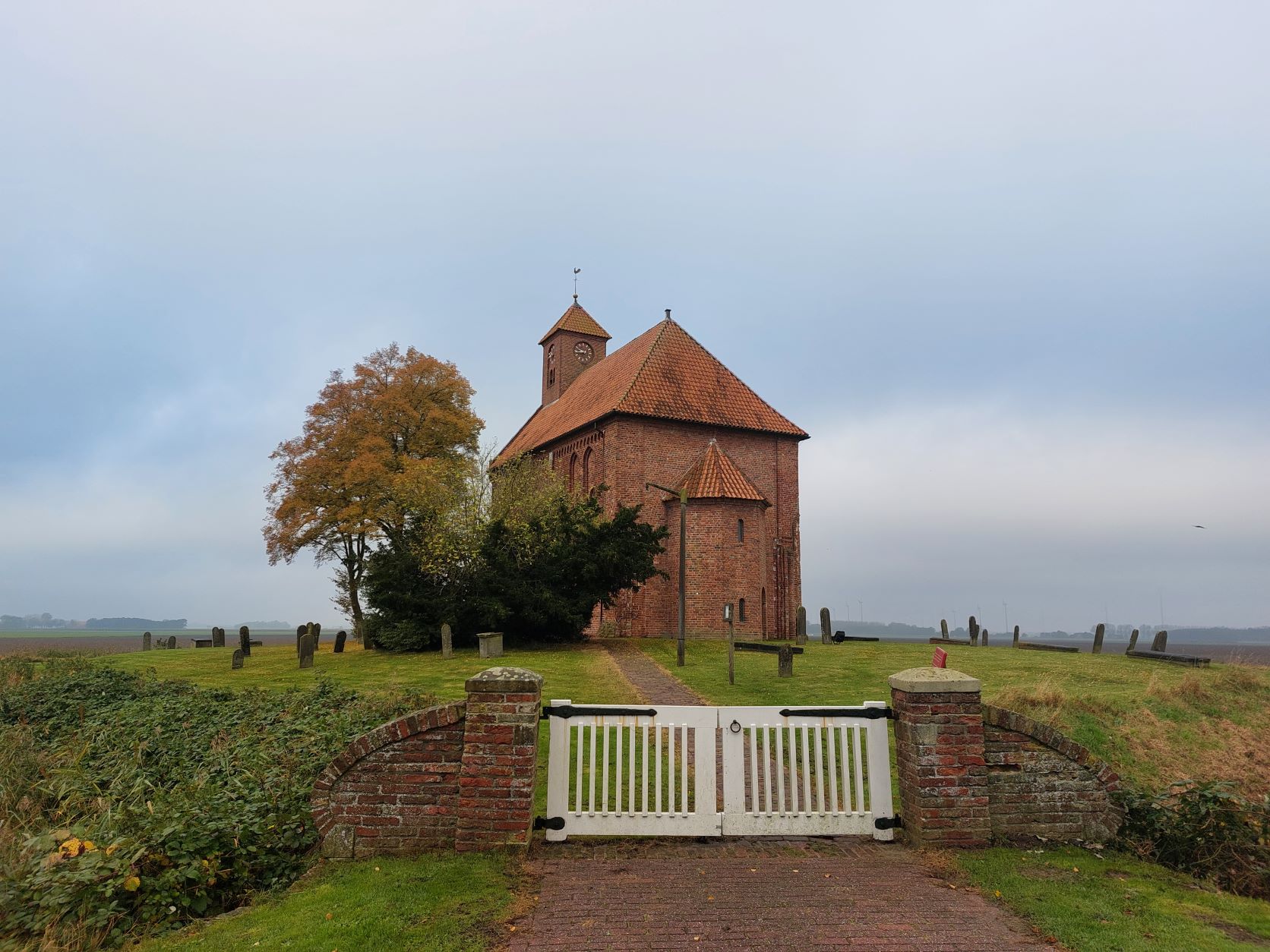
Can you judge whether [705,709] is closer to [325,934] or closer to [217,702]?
[325,934]

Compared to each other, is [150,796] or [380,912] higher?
[380,912]

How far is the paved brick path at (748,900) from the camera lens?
472 centimetres

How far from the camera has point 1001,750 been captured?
655 cm

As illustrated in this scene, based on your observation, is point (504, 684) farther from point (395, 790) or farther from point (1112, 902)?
point (1112, 902)

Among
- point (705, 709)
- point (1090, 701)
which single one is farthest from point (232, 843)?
point (1090, 701)

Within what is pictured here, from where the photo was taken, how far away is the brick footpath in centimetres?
472

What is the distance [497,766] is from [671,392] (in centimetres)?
2590

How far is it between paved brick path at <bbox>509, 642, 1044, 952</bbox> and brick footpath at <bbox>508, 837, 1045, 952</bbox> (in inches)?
0.4

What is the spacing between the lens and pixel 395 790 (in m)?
6.22

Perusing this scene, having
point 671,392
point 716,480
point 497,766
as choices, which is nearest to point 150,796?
point 497,766

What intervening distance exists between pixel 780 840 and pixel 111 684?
1612 centimetres

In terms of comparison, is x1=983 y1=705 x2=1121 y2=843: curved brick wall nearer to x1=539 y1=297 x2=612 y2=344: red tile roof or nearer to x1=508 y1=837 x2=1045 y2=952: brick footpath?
x1=508 y1=837 x2=1045 y2=952: brick footpath

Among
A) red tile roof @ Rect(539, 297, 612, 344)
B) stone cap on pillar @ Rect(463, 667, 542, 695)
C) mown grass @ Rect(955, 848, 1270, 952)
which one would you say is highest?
red tile roof @ Rect(539, 297, 612, 344)

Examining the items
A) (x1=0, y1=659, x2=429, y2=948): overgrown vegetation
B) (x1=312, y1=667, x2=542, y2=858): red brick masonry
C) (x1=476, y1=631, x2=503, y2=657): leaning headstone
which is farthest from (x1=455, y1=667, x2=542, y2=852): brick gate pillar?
(x1=476, y1=631, x2=503, y2=657): leaning headstone
